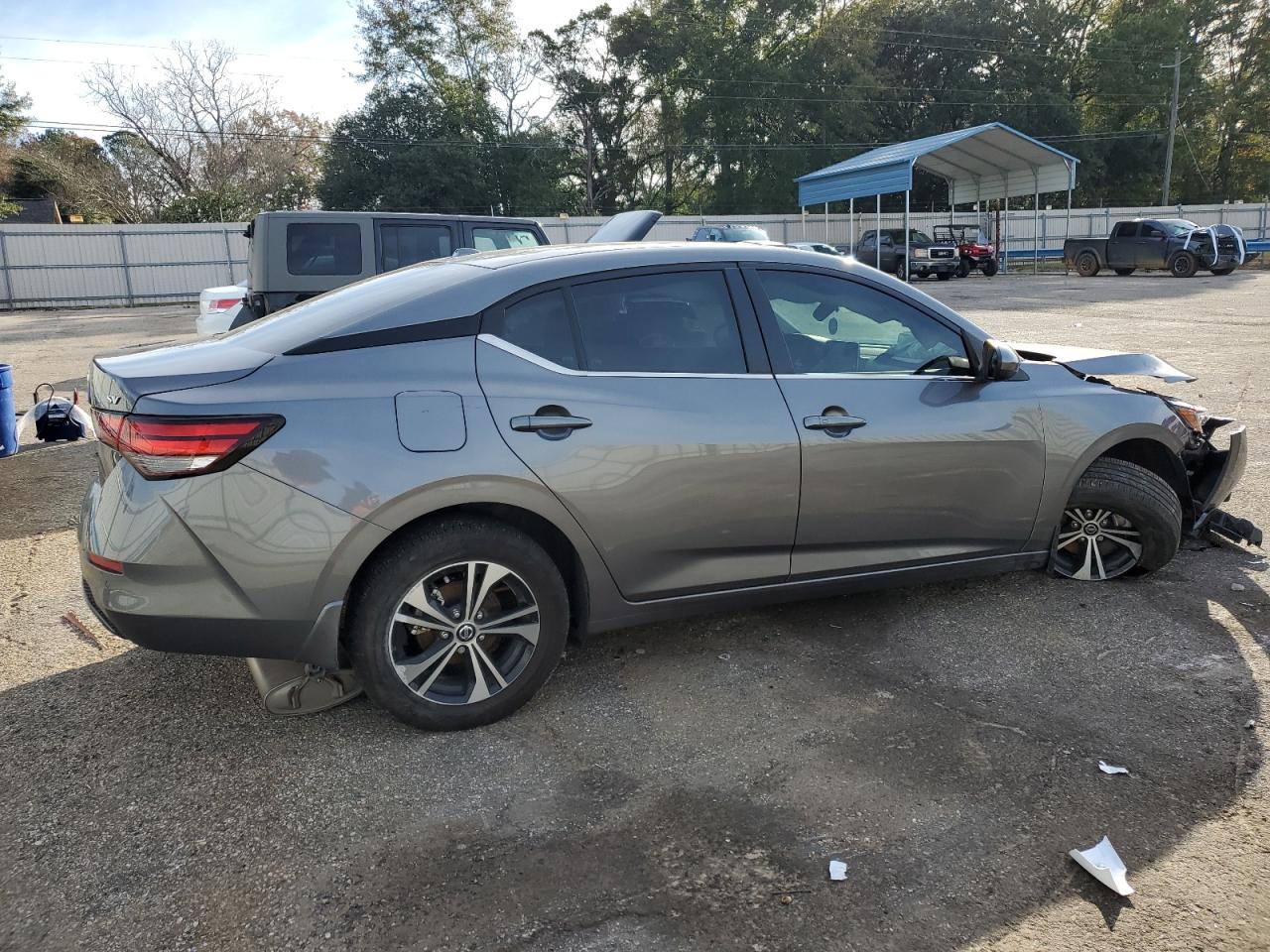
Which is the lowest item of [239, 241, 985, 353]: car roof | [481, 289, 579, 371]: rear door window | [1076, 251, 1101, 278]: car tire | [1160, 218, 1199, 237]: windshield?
[481, 289, 579, 371]: rear door window

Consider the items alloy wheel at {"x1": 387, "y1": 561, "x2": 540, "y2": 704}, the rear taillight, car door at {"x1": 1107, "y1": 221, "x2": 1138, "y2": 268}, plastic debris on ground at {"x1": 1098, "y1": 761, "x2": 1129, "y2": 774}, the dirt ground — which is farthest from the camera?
car door at {"x1": 1107, "y1": 221, "x2": 1138, "y2": 268}

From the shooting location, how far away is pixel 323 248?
856 centimetres

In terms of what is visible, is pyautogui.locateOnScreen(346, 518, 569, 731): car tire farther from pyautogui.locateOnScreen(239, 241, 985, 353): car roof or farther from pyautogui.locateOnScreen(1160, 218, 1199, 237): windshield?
pyautogui.locateOnScreen(1160, 218, 1199, 237): windshield

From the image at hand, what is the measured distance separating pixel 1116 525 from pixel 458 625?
3.09 metres

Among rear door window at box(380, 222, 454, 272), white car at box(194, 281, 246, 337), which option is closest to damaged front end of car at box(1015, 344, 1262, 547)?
rear door window at box(380, 222, 454, 272)

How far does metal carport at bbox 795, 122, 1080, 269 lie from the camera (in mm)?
29562

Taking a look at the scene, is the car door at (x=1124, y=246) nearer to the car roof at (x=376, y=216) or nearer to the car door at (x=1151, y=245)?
the car door at (x=1151, y=245)

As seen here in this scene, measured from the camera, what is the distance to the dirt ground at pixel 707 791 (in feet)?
7.65

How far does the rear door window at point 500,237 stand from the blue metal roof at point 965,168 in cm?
2216

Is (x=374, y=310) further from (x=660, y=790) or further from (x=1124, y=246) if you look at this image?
(x=1124, y=246)

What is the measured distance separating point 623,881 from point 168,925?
44.2 inches

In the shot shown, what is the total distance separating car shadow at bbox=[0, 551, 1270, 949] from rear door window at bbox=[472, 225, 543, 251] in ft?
20.2

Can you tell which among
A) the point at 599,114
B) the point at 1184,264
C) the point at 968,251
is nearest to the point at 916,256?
the point at 968,251

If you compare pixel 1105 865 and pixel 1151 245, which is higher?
pixel 1151 245
